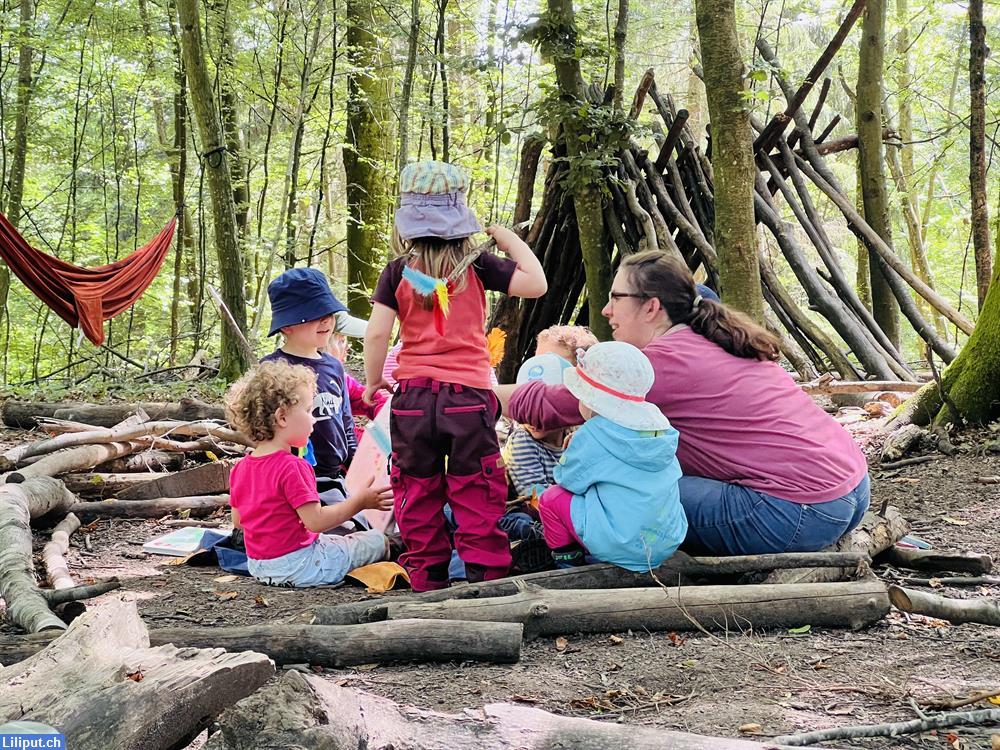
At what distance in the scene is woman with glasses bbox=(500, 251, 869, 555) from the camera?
3115 millimetres

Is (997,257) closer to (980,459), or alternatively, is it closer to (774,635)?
(980,459)

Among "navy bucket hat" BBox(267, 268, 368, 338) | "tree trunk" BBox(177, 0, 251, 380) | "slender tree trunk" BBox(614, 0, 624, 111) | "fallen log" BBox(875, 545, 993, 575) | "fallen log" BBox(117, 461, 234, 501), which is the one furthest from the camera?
"tree trunk" BBox(177, 0, 251, 380)

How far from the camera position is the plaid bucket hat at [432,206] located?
3.38m

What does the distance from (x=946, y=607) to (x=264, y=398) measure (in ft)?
8.41

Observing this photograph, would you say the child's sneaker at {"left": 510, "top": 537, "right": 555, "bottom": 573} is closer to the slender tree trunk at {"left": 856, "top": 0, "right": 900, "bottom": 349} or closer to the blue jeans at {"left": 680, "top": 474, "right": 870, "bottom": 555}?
the blue jeans at {"left": 680, "top": 474, "right": 870, "bottom": 555}

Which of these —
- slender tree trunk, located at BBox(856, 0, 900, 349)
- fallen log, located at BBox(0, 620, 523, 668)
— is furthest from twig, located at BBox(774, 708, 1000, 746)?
slender tree trunk, located at BBox(856, 0, 900, 349)

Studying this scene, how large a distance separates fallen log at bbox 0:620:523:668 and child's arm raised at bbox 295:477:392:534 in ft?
3.29

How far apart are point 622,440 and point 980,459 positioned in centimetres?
291

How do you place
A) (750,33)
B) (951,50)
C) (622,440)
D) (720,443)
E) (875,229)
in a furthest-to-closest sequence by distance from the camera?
(750,33) < (951,50) < (875,229) < (720,443) < (622,440)

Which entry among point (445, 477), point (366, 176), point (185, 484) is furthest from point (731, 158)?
point (366, 176)

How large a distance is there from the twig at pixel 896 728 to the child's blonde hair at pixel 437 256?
207 cm

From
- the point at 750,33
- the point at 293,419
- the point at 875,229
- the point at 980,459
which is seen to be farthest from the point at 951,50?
the point at 293,419

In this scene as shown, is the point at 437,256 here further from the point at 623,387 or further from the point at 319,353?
the point at 319,353

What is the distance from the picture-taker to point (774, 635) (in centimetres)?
275
